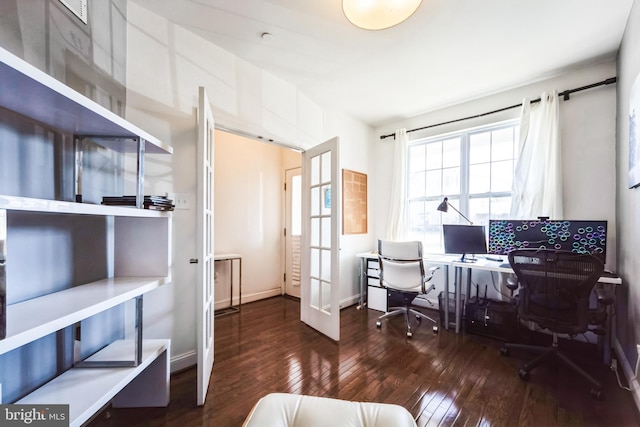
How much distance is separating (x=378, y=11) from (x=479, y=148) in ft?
8.16

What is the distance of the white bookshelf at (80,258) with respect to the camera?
778mm

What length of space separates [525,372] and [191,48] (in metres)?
3.62

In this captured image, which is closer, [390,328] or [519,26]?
[519,26]

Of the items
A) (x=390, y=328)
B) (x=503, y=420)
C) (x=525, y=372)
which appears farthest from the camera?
(x=390, y=328)

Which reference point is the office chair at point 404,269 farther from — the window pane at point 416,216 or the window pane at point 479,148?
the window pane at point 479,148

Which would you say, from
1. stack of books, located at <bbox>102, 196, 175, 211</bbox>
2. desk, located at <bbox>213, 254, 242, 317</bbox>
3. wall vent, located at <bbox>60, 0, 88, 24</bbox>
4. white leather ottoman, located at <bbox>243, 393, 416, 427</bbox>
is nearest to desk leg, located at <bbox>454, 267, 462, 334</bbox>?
white leather ottoman, located at <bbox>243, 393, 416, 427</bbox>

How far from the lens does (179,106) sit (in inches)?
78.6

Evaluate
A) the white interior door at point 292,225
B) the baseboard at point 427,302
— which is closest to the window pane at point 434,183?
the baseboard at point 427,302

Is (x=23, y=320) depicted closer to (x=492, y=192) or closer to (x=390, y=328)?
(x=390, y=328)

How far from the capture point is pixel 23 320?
81 cm

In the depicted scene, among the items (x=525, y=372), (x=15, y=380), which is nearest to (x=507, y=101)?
(x=525, y=372)

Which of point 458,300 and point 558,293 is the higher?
point 558,293

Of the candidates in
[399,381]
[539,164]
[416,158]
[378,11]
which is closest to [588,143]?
[539,164]

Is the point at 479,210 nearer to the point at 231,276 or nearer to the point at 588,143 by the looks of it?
the point at 588,143
